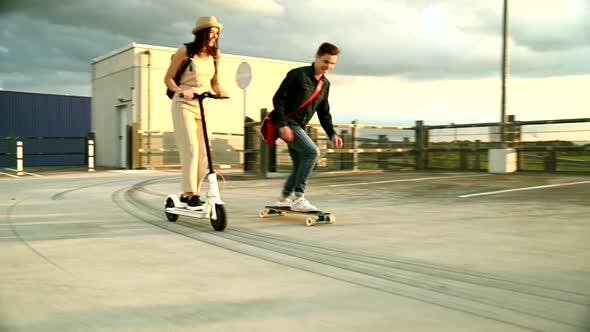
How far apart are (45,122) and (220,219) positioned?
2661cm

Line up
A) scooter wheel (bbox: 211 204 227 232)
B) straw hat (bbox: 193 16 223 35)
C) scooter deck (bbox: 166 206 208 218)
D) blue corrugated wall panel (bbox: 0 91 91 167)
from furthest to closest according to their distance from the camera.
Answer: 1. blue corrugated wall panel (bbox: 0 91 91 167)
2. straw hat (bbox: 193 16 223 35)
3. scooter deck (bbox: 166 206 208 218)
4. scooter wheel (bbox: 211 204 227 232)

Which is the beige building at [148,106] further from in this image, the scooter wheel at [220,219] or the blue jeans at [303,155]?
the scooter wheel at [220,219]

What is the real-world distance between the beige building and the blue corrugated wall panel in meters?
5.81

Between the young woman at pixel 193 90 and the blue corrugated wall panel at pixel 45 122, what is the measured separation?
883 inches

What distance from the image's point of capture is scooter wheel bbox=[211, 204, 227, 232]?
4406 mm

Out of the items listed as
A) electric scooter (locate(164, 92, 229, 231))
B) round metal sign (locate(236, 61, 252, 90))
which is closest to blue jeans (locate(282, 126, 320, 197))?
electric scooter (locate(164, 92, 229, 231))

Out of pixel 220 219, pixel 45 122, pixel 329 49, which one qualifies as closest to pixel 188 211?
pixel 220 219

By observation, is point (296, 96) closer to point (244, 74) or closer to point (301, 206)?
point (301, 206)

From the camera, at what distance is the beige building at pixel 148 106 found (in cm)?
1808

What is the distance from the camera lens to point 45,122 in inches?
1092

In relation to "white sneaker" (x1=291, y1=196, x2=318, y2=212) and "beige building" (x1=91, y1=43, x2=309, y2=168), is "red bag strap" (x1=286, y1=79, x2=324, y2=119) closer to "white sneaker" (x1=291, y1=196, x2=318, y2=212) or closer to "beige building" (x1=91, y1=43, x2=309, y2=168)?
"white sneaker" (x1=291, y1=196, x2=318, y2=212)

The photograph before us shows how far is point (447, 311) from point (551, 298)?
557 millimetres

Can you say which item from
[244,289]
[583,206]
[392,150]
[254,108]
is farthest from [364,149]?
[244,289]

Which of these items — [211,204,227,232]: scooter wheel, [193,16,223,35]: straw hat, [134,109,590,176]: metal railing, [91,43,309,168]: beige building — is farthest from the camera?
[91,43,309,168]: beige building
